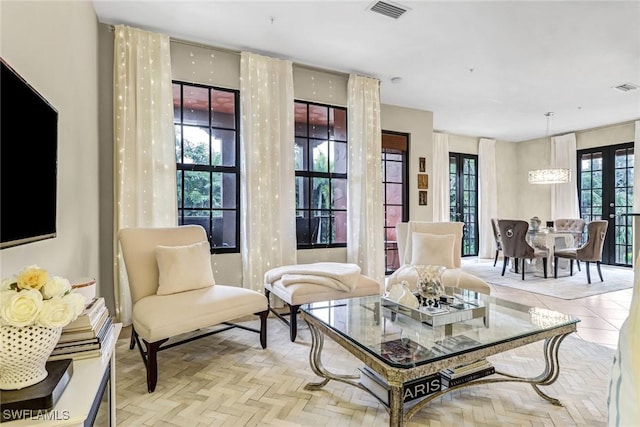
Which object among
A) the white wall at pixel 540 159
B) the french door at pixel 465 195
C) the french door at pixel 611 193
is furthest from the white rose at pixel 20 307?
the white wall at pixel 540 159

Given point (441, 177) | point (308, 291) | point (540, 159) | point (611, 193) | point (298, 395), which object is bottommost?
point (298, 395)

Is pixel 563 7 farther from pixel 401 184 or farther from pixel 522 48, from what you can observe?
pixel 401 184

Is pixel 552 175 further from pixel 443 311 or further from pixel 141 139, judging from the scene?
pixel 141 139

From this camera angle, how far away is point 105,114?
10.3ft

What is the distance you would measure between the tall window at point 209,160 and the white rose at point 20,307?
8.87ft

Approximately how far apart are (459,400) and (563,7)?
302cm

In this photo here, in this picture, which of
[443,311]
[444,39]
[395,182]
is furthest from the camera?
[395,182]

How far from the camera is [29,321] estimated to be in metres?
0.91

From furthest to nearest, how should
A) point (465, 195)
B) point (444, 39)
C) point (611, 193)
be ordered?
point (465, 195) < point (611, 193) < point (444, 39)

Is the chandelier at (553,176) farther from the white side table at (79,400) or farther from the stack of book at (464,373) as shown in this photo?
the white side table at (79,400)

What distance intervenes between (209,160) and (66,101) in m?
1.61

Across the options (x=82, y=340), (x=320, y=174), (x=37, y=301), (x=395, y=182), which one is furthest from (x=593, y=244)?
(x=37, y=301)

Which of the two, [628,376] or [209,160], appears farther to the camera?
[209,160]

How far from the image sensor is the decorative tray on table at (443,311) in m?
1.94
